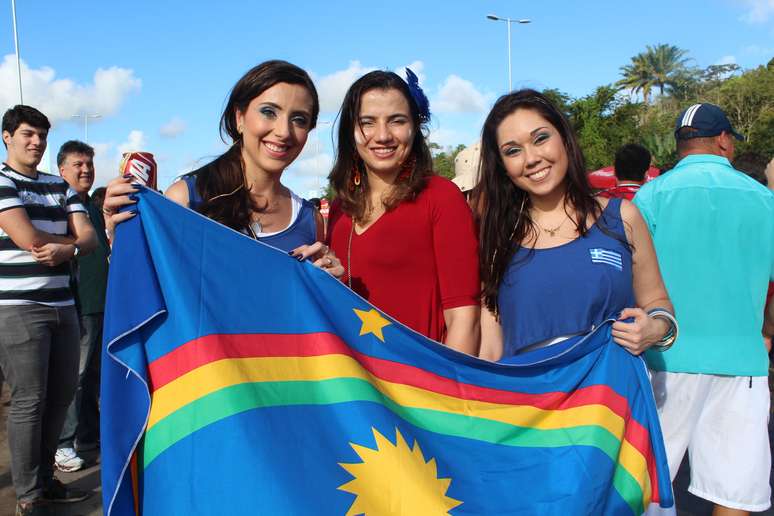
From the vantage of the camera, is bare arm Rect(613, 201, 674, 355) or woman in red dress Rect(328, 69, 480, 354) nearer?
bare arm Rect(613, 201, 674, 355)

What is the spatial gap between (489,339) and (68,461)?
381cm

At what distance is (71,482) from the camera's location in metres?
4.88

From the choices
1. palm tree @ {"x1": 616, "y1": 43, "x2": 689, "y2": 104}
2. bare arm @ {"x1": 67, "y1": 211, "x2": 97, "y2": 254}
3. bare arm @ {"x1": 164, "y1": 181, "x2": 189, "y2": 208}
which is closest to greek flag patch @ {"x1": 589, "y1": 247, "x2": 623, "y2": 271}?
bare arm @ {"x1": 164, "y1": 181, "x2": 189, "y2": 208}

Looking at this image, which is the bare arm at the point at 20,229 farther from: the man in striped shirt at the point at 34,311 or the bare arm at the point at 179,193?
the bare arm at the point at 179,193

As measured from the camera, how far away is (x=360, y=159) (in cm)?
315

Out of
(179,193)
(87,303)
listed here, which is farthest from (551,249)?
(87,303)

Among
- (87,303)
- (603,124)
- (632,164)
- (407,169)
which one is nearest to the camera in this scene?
(407,169)

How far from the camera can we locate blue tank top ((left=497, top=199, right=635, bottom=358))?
8.71ft

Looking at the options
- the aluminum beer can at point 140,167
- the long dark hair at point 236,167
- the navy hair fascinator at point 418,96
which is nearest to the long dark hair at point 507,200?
the navy hair fascinator at point 418,96

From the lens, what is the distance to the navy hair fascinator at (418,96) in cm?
302

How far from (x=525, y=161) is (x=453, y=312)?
69 cm

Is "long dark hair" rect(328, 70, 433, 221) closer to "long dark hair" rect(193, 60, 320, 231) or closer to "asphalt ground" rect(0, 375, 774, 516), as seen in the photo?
"long dark hair" rect(193, 60, 320, 231)

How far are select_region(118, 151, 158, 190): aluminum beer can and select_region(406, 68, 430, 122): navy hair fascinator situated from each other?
1155 millimetres

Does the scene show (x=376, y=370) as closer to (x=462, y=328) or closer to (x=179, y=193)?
(x=462, y=328)
